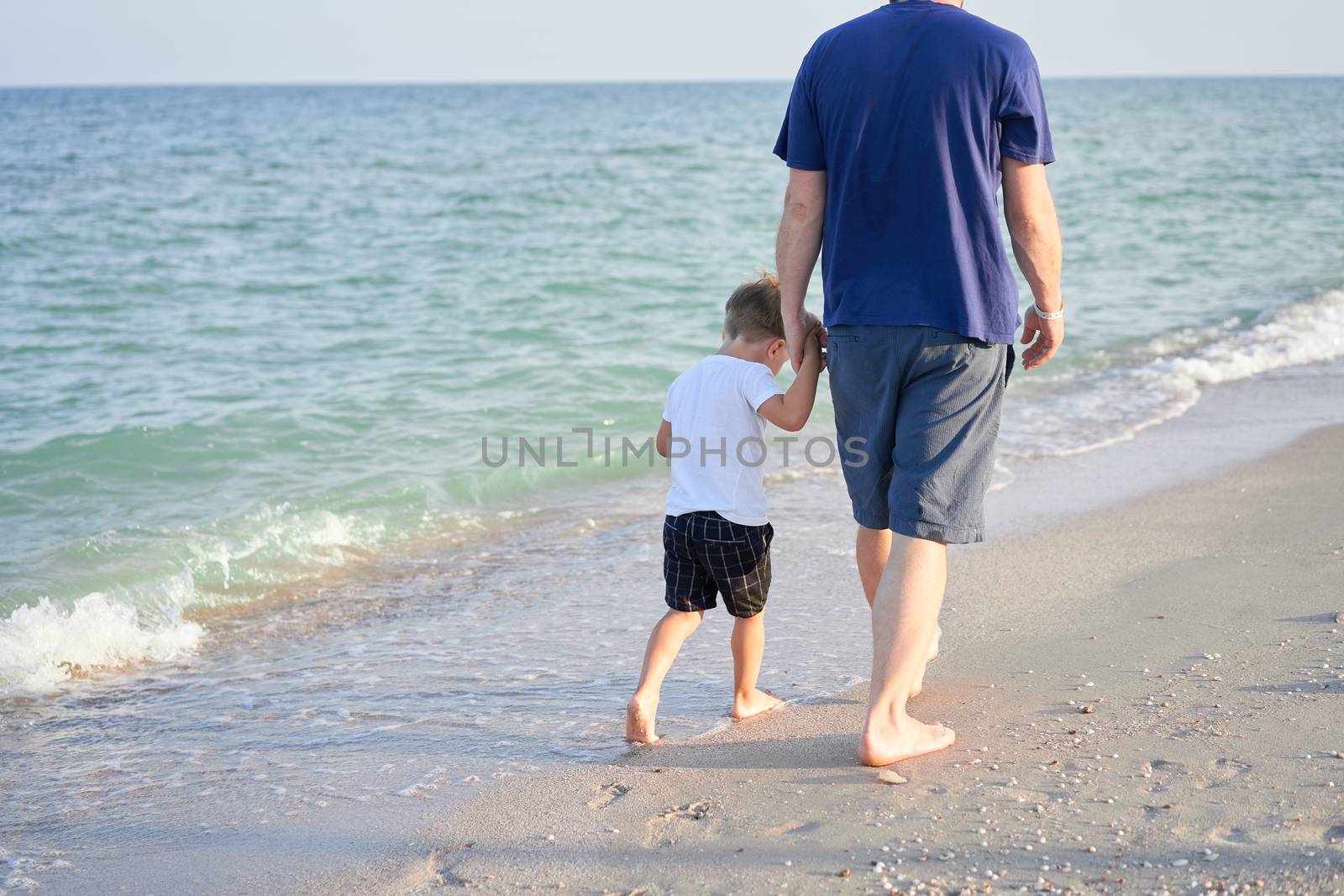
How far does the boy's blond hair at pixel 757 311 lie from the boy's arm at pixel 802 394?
0.65 feet

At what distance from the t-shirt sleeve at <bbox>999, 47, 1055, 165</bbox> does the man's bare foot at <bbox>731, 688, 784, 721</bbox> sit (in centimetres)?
157

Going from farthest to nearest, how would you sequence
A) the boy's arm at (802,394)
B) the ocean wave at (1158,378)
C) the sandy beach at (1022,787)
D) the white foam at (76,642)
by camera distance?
the ocean wave at (1158,378) < the white foam at (76,642) < the boy's arm at (802,394) < the sandy beach at (1022,787)

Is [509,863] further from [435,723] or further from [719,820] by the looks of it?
[435,723]

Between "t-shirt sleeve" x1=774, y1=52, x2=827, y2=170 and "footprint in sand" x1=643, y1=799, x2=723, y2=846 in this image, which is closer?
"footprint in sand" x1=643, y1=799, x2=723, y2=846

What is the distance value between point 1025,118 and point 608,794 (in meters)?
1.82

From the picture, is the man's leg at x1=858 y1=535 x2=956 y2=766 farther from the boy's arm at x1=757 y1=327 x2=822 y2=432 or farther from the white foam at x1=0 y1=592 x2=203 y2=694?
the white foam at x1=0 y1=592 x2=203 y2=694

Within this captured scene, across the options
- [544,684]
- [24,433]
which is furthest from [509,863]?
[24,433]

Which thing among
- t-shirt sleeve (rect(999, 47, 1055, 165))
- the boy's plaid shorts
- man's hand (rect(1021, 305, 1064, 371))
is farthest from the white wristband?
the boy's plaid shorts

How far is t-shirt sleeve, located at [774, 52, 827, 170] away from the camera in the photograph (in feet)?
8.80

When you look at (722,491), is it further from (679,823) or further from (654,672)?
(679,823)

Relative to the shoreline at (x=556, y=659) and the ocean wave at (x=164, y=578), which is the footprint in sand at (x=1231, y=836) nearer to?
the shoreline at (x=556, y=659)

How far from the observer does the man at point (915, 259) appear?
2.54 metres

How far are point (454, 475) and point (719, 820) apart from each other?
4123 mm

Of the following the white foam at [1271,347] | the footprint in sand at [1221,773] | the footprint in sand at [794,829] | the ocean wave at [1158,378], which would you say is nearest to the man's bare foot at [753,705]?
the footprint in sand at [794,829]
